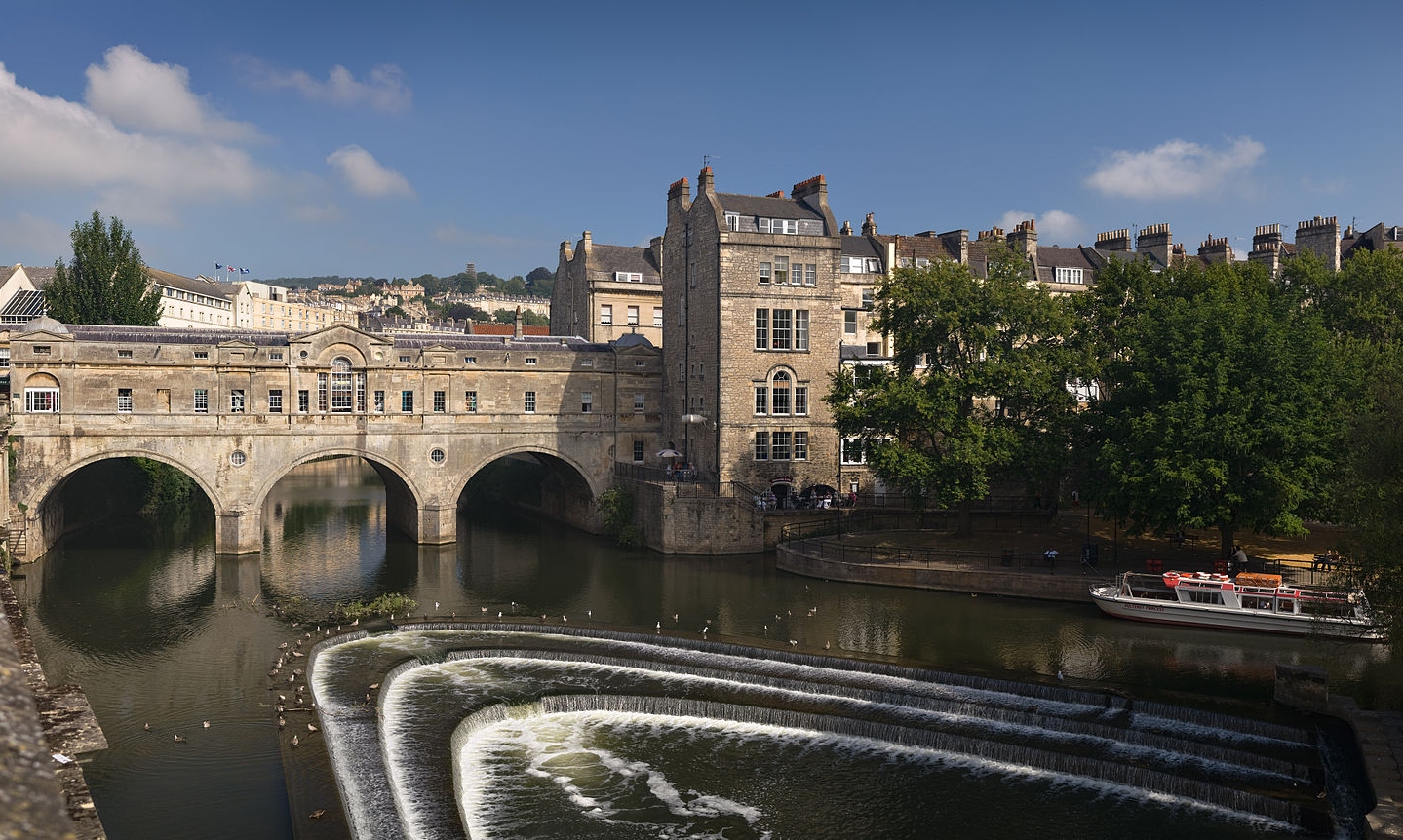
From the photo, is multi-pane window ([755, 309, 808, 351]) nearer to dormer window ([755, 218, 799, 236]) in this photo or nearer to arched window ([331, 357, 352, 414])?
dormer window ([755, 218, 799, 236])

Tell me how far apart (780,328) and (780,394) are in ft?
11.3

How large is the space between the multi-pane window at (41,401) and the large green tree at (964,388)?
35895 millimetres

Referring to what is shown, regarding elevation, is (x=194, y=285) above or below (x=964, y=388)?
above

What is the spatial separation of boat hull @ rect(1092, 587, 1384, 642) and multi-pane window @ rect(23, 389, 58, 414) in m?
45.8

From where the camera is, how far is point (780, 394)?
55.7 m

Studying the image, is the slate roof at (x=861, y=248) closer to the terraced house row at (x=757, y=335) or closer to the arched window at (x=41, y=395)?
the terraced house row at (x=757, y=335)

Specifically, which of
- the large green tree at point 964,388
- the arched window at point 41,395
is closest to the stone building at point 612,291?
the large green tree at point 964,388

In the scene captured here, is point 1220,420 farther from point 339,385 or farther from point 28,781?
point 339,385

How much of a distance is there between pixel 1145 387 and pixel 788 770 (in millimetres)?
25364

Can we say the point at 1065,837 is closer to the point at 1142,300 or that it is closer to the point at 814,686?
the point at 814,686

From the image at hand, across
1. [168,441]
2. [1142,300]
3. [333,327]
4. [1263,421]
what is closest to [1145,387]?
[1263,421]

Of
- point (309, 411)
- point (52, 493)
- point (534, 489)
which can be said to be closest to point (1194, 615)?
point (309, 411)

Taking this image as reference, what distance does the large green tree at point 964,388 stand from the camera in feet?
151

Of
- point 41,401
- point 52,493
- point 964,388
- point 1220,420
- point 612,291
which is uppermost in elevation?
point 612,291
